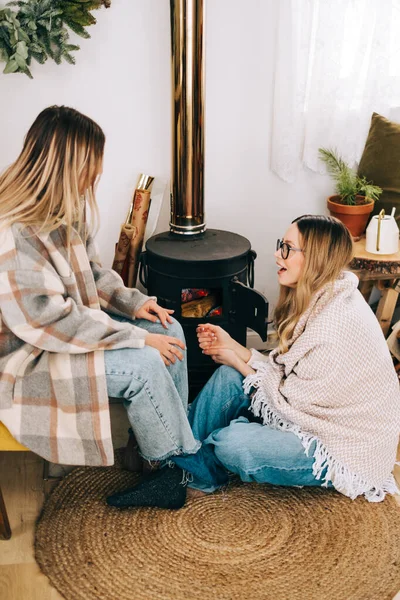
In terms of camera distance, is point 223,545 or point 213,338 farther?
point 213,338

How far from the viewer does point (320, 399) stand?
1.74 meters

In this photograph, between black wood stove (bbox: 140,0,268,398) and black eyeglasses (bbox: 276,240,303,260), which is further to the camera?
black wood stove (bbox: 140,0,268,398)

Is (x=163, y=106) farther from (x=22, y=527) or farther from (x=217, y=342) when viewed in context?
(x=22, y=527)

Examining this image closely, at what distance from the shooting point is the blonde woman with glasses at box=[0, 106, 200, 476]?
1.57 metres

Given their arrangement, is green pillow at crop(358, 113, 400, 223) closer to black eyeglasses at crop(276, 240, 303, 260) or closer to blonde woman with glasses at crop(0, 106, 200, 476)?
black eyeglasses at crop(276, 240, 303, 260)

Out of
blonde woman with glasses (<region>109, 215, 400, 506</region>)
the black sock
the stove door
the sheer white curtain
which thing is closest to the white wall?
the sheer white curtain

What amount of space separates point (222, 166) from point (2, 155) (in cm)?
85

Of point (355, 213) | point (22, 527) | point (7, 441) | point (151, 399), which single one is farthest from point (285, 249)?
point (22, 527)

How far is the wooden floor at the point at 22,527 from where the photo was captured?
5.10ft

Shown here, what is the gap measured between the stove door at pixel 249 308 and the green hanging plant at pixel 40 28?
1010 millimetres

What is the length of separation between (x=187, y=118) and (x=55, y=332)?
3.30ft

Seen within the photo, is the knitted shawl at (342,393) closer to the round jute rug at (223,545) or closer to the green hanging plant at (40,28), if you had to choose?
the round jute rug at (223,545)

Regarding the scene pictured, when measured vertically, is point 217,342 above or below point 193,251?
below

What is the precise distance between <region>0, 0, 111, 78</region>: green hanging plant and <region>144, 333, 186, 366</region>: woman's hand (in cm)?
110
